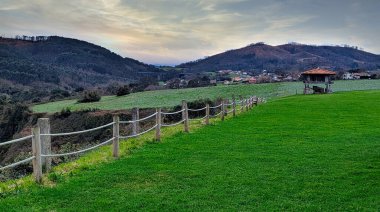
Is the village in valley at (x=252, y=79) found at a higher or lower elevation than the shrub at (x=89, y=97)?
higher

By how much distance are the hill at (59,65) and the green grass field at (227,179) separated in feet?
332

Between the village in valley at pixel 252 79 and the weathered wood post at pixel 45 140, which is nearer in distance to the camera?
the weathered wood post at pixel 45 140

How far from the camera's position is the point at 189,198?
838cm

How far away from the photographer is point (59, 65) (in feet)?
517

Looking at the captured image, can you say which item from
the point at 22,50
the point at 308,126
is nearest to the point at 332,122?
the point at 308,126

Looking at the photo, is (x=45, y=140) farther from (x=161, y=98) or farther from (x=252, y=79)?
(x=252, y=79)

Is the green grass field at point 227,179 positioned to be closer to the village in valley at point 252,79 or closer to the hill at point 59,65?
the village in valley at point 252,79

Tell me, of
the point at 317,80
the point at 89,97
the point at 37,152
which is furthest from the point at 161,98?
the point at 37,152

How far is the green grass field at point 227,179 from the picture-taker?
8023 mm

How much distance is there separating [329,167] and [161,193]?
4.76 metres

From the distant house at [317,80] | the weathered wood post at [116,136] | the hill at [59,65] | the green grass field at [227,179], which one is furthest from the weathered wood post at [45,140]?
the hill at [59,65]

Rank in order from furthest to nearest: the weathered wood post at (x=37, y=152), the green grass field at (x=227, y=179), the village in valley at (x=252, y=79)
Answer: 1. the village in valley at (x=252, y=79)
2. the weathered wood post at (x=37, y=152)
3. the green grass field at (x=227, y=179)

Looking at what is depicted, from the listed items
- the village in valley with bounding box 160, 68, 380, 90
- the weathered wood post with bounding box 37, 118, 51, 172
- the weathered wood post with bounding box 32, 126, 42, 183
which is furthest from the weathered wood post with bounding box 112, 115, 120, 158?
the village in valley with bounding box 160, 68, 380, 90

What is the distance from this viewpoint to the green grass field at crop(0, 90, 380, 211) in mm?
8023
